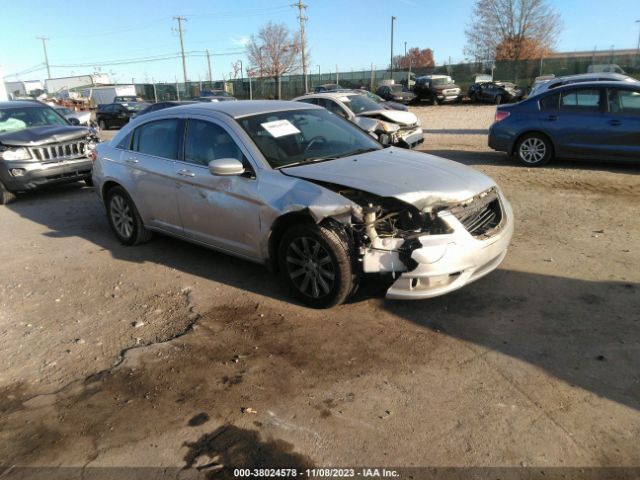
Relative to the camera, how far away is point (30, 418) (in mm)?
3127

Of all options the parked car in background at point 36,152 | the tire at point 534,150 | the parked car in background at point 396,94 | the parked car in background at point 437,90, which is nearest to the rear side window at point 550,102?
the tire at point 534,150

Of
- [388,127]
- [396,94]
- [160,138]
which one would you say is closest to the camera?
[160,138]

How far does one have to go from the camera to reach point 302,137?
4.92 m

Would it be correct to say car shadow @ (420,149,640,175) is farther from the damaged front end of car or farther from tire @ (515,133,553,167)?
the damaged front end of car

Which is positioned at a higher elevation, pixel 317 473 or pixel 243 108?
pixel 243 108

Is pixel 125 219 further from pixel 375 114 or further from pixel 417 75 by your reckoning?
pixel 417 75

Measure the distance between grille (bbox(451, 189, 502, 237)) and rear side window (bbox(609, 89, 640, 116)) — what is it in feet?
19.6

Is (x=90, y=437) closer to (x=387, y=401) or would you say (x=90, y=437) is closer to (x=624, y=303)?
(x=387, y=401)

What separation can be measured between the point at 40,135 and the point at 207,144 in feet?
18.2

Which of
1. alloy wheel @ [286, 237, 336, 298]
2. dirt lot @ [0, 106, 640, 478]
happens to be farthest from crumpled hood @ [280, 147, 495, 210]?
dirt lot @ [0, 106, 640, 478]

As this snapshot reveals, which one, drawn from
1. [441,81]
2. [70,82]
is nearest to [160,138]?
[441,81]

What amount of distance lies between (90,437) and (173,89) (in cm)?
5715

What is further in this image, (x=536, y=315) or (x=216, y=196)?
(x=216, y=196)

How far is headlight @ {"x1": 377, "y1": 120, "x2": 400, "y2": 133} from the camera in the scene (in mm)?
10712
